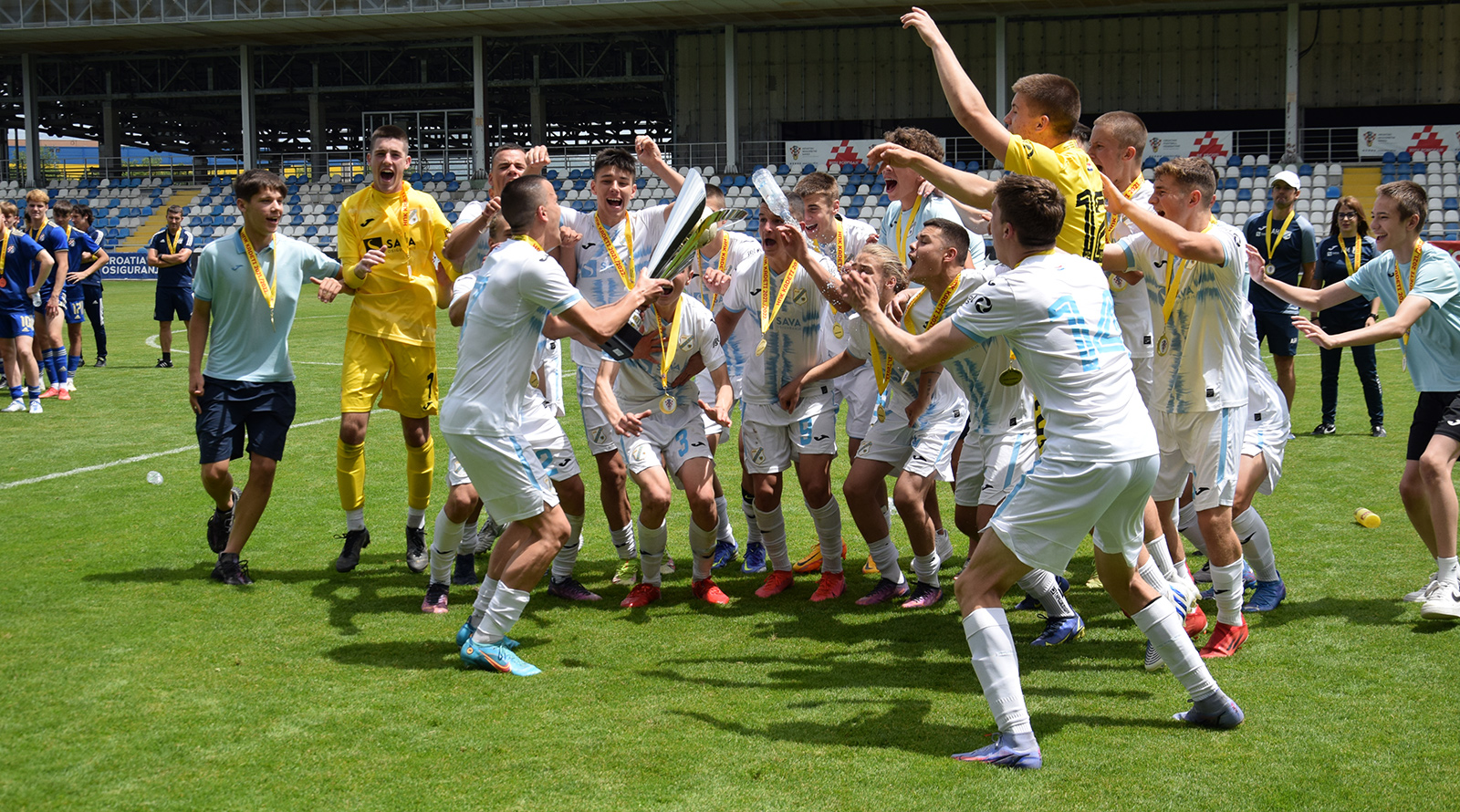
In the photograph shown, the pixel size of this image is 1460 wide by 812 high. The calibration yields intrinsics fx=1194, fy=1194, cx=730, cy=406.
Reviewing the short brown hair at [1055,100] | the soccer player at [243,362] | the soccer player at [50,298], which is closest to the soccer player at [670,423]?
the soccer player at [243,362]

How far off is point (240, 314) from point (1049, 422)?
4.98 meters

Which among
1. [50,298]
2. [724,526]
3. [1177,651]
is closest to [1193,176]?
[1177,651]

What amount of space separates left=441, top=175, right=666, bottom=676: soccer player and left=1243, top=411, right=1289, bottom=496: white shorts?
3109 mm

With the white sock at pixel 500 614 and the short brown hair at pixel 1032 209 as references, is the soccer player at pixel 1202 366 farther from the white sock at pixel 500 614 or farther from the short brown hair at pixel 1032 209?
the white sock at pixel 500 614

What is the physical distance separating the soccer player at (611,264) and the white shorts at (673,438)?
0.19 m

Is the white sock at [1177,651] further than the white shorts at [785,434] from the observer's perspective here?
No

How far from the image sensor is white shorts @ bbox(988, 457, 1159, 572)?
429 cm

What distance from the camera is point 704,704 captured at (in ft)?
16.5

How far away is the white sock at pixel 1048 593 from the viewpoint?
582 cm

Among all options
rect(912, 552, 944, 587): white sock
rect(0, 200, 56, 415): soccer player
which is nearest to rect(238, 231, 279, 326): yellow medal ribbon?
rect(912, 552, 944, 587): white sock

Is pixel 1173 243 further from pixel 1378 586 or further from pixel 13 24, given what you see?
pixel 13 24

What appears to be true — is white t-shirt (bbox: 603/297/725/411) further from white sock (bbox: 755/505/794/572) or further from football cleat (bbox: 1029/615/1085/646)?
football cleat (bbox: 1029/615/1085/646)

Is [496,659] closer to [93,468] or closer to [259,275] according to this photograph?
[259,275]

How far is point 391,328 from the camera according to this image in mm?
7465
